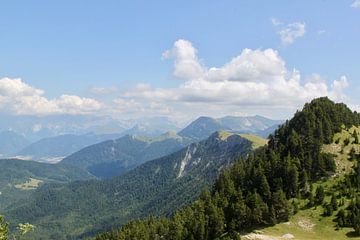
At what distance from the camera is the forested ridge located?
415 feet

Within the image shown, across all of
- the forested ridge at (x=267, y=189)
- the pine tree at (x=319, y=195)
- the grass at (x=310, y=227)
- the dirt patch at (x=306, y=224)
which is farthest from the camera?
the pine tree at (x=319, y=195)

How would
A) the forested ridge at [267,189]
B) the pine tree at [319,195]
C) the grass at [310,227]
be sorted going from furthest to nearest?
the pine tree at [319,195], the forested ridge at [267,189], the grass at [310,227]

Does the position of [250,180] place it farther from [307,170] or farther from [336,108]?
[336,108]

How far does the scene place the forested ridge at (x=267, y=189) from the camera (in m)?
126

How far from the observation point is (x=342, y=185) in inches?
→ 5463

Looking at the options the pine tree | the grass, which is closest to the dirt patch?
the grass

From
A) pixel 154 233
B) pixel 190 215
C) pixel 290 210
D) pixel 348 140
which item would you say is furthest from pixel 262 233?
pixel 348 140

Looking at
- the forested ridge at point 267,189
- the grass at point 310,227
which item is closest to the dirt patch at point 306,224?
the grass at point 310,227

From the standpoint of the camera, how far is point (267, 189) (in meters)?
138

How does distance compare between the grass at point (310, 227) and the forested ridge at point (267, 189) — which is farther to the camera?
the forested ridge at point (267, 189)

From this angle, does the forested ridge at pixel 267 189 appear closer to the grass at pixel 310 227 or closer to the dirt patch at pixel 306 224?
the grass at pixel 310 227

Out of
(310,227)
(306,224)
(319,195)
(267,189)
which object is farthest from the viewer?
(267,189)

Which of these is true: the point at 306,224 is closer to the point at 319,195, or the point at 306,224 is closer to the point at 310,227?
the point at 310,227

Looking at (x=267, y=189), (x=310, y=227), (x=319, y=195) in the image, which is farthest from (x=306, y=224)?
(x=267, y=189)
